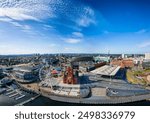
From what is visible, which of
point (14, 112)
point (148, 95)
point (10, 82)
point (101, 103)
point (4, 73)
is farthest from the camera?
point (4, 73)

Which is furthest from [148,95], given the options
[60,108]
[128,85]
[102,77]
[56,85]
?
[60,108]

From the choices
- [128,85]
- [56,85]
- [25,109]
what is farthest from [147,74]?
[25,109]

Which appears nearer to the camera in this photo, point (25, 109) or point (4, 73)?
point (25, 109)

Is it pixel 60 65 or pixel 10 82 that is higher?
pixel 60 65

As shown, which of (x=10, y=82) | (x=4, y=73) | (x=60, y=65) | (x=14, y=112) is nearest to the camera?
(x=14, y=112)

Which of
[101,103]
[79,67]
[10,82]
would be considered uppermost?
[79,67]

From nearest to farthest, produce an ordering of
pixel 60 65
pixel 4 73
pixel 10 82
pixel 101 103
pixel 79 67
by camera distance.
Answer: pixel 101 103
pixel 10 82
pixel 4 73
pixel 79 67
pixel 60 65

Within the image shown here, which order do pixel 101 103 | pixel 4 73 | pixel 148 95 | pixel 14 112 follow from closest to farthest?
1. pixel 14 112
2. pixel 101 103
3. pixel 148 95
4. pixel 4 73

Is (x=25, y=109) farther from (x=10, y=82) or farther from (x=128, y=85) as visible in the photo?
(x=128, y=85)

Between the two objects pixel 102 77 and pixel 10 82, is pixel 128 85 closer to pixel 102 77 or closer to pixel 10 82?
pixel 102 77
